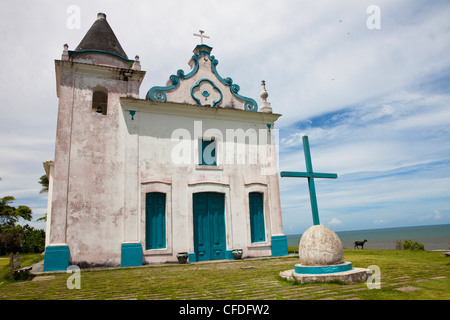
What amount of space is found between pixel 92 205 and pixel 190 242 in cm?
371

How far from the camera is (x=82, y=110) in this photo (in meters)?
11.5

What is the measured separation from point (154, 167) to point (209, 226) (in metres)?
3.11

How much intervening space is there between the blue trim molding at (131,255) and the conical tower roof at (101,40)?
7.86 meters

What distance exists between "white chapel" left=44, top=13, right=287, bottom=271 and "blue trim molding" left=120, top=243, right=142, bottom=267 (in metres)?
0.03

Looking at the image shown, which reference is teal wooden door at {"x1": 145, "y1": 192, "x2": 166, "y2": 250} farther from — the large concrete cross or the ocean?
the ocean

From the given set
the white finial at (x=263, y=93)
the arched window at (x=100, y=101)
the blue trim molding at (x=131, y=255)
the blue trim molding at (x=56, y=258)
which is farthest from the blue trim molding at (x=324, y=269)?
the arched window at (x=100, y=101)

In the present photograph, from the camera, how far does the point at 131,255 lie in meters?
10.7

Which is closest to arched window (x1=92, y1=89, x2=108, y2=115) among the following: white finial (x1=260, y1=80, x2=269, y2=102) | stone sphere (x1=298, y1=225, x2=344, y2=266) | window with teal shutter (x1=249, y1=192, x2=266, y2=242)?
white finial (x1=260, y1=80, x2=269, y2=102)

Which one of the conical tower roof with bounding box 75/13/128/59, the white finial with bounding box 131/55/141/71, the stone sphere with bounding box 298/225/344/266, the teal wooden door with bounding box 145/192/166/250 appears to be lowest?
the stone sphere with bounding box 298/225/344/266

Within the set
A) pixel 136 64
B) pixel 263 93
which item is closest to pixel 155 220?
pixel 136 64

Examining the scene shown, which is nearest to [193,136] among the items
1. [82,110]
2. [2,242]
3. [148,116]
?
[148,116]

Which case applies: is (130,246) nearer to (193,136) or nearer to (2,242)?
(193,136)

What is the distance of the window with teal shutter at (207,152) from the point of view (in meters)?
12.8

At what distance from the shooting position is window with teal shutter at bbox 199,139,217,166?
41.8 ft
